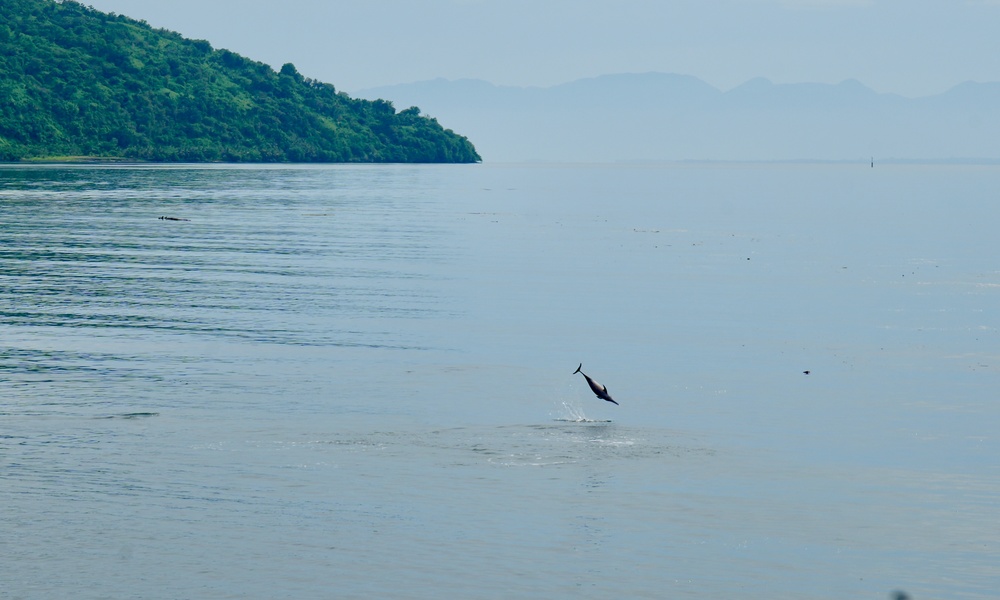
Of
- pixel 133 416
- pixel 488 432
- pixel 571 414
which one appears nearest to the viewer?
pixel 488 432

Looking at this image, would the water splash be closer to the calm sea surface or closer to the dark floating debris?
the calm sea surface

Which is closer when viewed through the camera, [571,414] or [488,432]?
[488,432]

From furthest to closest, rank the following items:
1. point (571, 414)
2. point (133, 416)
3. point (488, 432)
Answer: point (571, 414), point (133, 416), point (488, 432)

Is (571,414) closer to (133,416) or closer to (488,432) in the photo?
(488,432)

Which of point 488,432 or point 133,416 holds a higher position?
point 488,432

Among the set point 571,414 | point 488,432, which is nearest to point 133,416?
point 488,432

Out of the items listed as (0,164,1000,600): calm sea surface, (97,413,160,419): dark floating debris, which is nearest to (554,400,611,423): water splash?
(0,164,1000,600): calm sea surface

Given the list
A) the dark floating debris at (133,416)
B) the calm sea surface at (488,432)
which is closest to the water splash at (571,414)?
the calm sea surface at (488,432)

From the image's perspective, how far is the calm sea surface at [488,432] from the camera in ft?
62.2

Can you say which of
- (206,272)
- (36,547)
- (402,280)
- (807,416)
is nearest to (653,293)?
(402,280)

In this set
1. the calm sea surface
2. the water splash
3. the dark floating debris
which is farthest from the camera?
the water splash

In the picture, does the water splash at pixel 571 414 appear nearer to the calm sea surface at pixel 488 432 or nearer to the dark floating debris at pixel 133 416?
the calm sea surface at pixel 488 432

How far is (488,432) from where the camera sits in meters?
27.3

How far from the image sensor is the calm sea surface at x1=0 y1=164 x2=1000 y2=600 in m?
19.0
